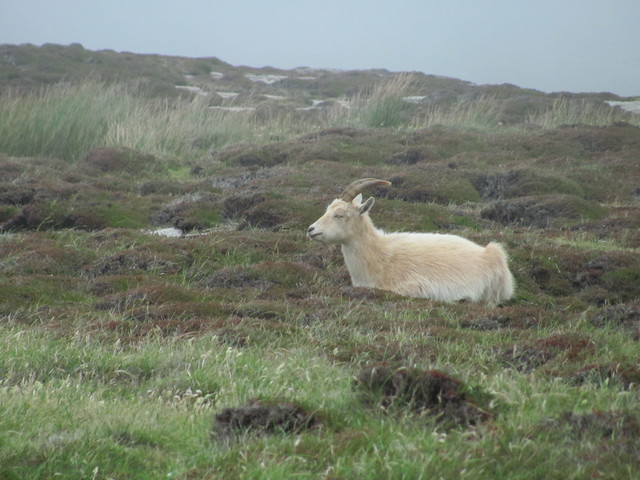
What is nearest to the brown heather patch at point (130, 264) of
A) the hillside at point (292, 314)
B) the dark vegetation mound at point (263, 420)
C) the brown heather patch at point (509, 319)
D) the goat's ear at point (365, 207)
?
the hillside at point (292, 314)

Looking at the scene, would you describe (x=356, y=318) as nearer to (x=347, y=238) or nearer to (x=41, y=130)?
(x=347, y=238)

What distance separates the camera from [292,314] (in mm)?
9289

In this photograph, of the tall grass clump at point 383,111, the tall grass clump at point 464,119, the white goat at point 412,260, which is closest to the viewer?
the white goat at point 412,260

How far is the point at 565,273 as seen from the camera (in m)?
12.3

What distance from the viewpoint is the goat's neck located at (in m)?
11.6

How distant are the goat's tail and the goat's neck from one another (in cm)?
141

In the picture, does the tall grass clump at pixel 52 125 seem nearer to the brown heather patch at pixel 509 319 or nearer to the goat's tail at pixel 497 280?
the goat's tail at pixel 497 280

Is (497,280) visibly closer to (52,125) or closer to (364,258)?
(364,258)

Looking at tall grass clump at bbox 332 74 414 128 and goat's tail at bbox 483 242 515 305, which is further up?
tall grass clump at bbox 332 74 414 128

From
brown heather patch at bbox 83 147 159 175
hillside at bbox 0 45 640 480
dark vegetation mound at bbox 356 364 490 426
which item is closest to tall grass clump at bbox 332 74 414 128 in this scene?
hillside at bbox 0 45 640 480

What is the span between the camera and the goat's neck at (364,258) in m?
11.6

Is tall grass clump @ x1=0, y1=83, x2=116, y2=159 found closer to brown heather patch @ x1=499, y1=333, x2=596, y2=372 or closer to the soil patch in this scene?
the soil patch

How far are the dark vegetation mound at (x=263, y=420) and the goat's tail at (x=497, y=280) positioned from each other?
642cm

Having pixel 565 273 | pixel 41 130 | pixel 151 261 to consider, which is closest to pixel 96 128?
pixel 41 130
